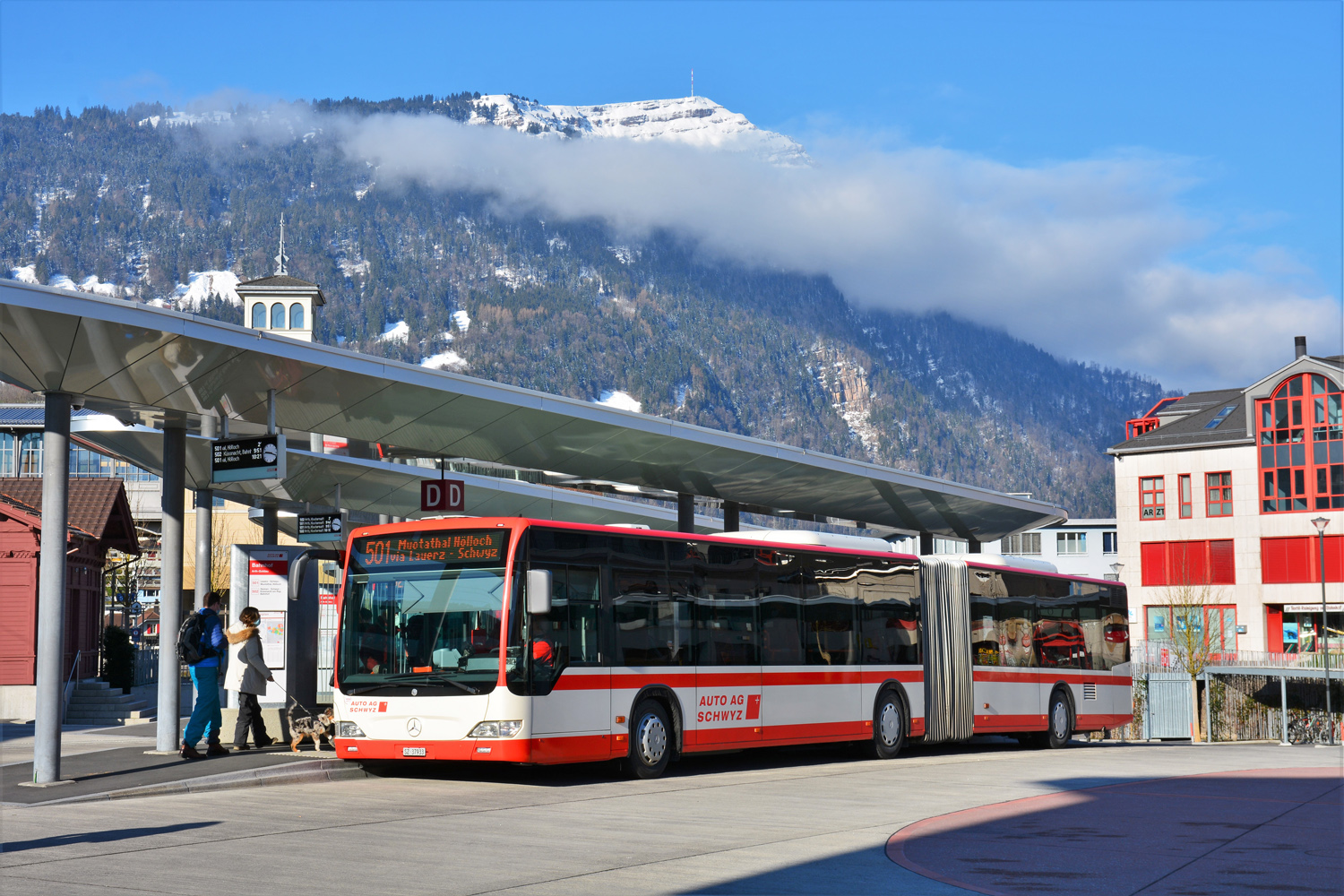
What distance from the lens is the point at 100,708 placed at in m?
30.1

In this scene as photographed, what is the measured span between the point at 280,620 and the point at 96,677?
1819cm

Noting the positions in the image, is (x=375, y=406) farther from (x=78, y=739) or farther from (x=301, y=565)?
(x=78, y=739)

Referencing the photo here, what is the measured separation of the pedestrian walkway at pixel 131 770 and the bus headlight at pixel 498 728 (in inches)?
87.6

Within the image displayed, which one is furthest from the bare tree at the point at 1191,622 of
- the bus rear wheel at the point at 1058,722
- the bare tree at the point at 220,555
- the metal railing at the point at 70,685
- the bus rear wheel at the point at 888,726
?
the metal railing at the point at 70,685

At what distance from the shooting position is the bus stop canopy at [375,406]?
538 inches

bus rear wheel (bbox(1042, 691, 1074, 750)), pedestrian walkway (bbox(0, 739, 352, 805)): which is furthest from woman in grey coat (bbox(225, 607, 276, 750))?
bus rear wheel (bbox(1042, 691, 1074, 750))

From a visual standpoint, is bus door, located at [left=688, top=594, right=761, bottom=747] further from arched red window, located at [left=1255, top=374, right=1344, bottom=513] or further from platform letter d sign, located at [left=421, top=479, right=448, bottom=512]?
arched red window, located at [left=1255, top=374, right=1344, bottom=513]

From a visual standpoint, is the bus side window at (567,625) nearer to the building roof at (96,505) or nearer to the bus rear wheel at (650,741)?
the bus rear wheel at (650,741)

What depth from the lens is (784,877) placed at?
8977mm

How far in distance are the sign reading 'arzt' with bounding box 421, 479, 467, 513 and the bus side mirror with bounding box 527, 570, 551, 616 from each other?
6477 mm

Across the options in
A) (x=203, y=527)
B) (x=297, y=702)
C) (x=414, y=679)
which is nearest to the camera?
(x=414, y=679)

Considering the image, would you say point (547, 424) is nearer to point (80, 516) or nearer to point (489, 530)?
point (489, 530)

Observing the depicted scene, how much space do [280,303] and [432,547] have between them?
238 ft

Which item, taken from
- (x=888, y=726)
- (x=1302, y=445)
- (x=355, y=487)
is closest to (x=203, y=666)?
(x=355, y=487)
